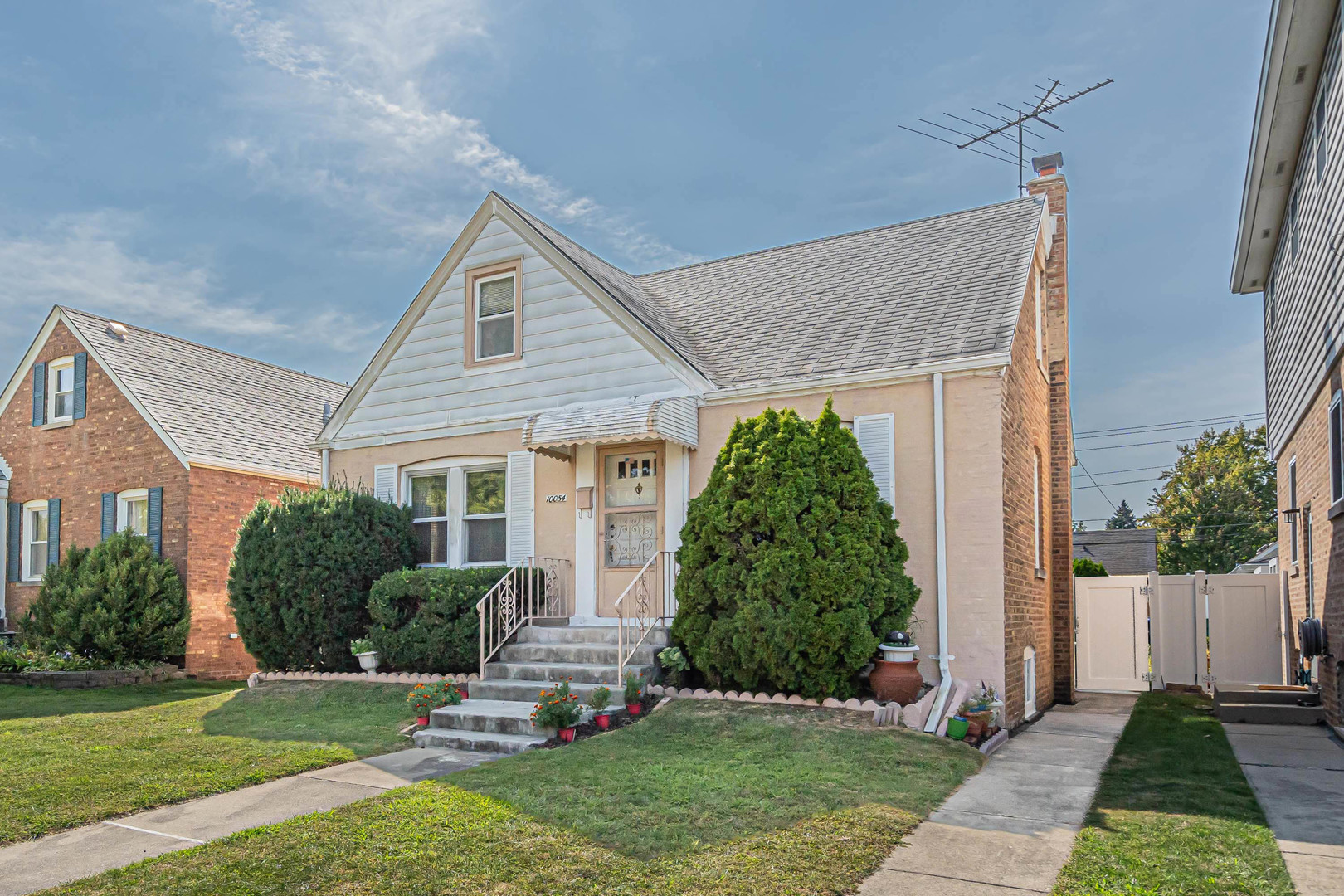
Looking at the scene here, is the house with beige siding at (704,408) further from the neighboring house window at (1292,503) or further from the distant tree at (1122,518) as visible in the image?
the distant tree at (1122,518)

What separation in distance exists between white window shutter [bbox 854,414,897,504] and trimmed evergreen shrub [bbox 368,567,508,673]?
4.61 m

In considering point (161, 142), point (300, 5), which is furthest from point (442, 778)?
point (161, 142)

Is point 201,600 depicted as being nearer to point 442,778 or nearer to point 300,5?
point 300,5

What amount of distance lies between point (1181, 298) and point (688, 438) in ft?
52.4

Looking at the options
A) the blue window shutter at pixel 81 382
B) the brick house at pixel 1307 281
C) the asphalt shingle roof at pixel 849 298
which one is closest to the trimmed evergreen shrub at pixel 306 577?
the asphalt shingle roof at pixel 849 298

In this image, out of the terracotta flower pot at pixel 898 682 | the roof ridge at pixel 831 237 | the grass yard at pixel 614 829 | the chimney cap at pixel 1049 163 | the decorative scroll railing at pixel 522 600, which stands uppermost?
the chimney cap at pixel 1049 163

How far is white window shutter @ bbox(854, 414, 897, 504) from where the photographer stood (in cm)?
1014

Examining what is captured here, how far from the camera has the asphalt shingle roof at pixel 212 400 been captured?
55.2 feet

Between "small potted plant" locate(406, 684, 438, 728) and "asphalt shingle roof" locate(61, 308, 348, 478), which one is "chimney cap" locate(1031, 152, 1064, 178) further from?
"asphalt shingle roof" locate(61, 308, 348, 478)

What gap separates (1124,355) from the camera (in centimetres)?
2355

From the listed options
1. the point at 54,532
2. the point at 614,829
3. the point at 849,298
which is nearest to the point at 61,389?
the point at 54,532

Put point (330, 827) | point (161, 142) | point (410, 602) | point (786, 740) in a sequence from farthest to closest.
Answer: point (161, 142) → point (410, 602) → point (786, 740) → point (330, 827)

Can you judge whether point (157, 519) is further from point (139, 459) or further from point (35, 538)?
point (35, 538)

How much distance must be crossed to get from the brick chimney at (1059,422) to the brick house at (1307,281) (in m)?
2.45
